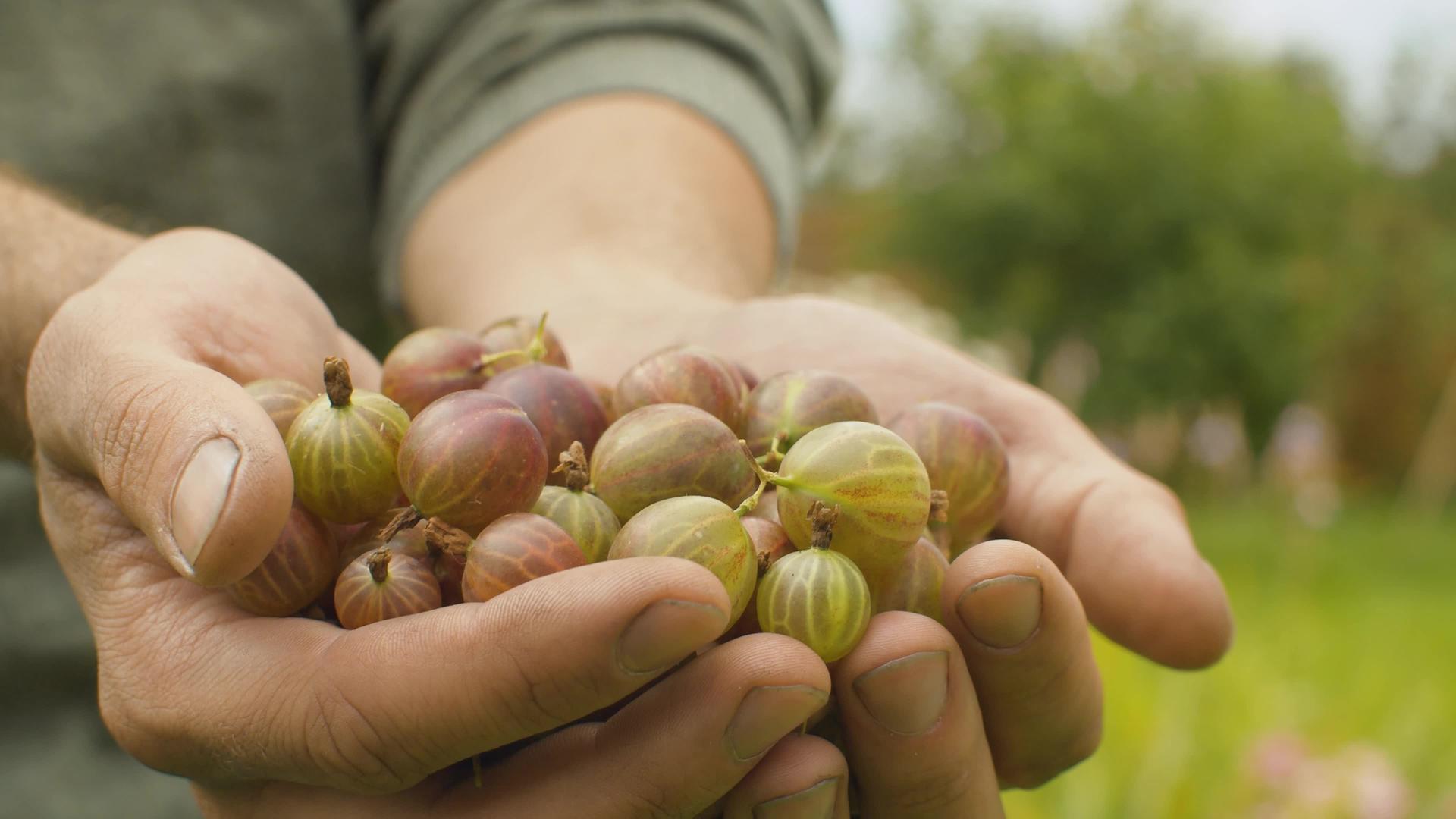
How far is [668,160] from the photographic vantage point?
7.88 feet

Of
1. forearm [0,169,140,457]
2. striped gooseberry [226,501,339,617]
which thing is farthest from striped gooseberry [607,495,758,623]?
forearm [0,169,140,457]

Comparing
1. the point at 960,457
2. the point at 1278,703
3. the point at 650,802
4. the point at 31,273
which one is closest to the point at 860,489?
the point at 960,457

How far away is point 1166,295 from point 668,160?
9218 millimetres

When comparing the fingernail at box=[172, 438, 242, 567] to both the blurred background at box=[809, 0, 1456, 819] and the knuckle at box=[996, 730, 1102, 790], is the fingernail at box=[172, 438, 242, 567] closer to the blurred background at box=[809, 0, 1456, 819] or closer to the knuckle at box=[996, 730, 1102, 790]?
the knuckle at box=[996, 730, 1102, 790]

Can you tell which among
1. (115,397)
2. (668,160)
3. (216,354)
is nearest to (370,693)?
(115,397)

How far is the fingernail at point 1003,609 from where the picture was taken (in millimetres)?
1120

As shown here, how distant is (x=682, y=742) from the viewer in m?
1.01

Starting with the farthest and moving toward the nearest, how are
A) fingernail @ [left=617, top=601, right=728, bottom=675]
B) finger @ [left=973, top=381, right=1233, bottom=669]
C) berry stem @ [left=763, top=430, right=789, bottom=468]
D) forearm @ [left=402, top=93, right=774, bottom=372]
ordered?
forearm @ [left=402, top=93, right=774, bottom=372] → finger @ [left=973, top=381, right=1233, bottom=669] → berry stem @ [left=763, top=430, right=789, bottom=468] → fingernail @ [left=617, top=601, right=728, bottom=675]

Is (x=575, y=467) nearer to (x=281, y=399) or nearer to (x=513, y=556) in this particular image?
(x=513, y=556)

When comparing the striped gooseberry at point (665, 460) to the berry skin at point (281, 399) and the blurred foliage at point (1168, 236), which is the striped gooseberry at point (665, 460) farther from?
the blurred foliage at point (1168, 236)

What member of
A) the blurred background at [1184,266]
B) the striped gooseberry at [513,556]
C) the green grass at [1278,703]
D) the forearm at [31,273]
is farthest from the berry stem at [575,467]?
the blurred background at [1184,266]

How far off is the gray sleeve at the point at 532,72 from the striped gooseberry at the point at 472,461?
1.35 metres

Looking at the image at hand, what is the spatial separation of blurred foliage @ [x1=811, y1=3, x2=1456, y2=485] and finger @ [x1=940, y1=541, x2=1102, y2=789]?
9498mm

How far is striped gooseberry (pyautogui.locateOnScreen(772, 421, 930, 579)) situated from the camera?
44.7 inches
